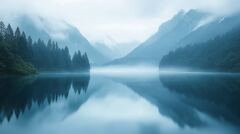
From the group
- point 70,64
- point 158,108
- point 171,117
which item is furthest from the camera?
point 70,64

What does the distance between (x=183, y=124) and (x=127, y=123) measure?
392 cm

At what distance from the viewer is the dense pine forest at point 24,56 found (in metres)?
103

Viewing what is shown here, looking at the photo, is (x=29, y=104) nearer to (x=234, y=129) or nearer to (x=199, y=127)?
(x=199, y=127)

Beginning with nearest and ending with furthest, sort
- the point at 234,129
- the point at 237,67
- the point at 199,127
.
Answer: the point at 234,129 < the point at 199,127 < the point at 237,67

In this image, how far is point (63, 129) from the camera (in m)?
21.5

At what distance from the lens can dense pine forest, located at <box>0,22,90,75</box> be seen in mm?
103375

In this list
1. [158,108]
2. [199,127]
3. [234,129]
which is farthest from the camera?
[158,108]

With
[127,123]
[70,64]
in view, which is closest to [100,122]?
[127,123]

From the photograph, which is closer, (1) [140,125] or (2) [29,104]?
(1) [140,125]

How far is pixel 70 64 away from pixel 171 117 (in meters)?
173

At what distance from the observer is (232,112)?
27859 millimetres

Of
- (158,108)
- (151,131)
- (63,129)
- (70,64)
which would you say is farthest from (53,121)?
(70,64)

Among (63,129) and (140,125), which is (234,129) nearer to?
(140,125)

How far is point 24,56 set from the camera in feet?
416
